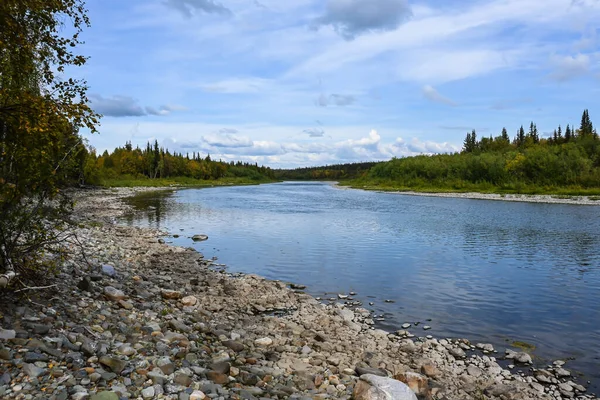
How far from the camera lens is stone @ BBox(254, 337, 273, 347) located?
1185 centimetres

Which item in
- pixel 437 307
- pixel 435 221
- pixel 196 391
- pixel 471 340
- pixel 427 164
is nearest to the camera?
pixel 196 391

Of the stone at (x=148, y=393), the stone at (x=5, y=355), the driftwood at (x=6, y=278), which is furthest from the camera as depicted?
the driftwood at (x=6, y=278)

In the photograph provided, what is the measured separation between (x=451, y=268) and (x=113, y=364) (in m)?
20.6

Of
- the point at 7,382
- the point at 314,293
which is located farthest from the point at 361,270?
the point at 7,382

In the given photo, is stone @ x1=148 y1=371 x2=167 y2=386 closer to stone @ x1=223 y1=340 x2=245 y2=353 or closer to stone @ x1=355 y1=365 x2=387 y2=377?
stone @ x1=223 y1=340 x2=245 y2=353

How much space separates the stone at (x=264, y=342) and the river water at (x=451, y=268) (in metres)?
4.81

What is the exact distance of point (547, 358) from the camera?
12.4 meters

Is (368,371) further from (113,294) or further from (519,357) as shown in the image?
(113,294)

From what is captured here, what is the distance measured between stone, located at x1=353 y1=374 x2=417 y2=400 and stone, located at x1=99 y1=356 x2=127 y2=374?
15.7ft

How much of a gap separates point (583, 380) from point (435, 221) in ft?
127

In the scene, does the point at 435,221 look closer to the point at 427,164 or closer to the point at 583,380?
the point at 583,380

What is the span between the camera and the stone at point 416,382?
31.9 ft

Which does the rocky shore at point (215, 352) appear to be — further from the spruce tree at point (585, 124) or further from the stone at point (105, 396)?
the spruce tree at point (585, 124)

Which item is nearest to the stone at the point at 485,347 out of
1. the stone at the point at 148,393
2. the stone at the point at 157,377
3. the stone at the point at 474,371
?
the stone at the point at 474,371
